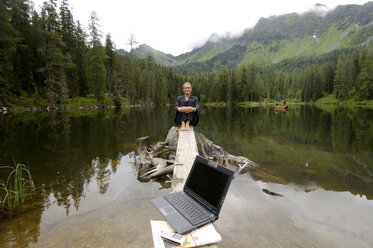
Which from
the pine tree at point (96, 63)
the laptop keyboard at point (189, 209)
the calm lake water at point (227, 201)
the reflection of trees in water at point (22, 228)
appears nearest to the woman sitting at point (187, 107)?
the calm lake water at point (227, 201)

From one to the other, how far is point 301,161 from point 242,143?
4651mm

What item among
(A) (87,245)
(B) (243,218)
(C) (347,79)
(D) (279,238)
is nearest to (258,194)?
(B) (243,218)

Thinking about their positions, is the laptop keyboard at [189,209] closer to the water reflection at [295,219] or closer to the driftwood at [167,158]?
the water reflection at [295,219]

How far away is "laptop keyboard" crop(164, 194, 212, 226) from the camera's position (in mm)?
2730

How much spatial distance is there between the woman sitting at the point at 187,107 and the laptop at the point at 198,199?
19.8ft

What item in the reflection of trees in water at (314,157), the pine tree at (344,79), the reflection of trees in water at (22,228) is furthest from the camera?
the pine tree at (344,79)

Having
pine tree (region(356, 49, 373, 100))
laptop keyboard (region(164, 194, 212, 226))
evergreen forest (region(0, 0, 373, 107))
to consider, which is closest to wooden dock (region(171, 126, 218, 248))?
laptop keyboard (region(164, 194, 212, 226))

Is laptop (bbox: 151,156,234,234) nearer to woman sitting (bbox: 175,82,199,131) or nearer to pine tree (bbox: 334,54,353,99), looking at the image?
woman sitting (bbox: 175,82,199,131)

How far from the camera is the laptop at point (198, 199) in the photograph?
268cm

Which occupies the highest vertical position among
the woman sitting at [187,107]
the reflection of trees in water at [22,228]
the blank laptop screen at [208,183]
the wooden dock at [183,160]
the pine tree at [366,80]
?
the pine tree at [366,80]

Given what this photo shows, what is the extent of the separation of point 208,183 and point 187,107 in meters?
6.29

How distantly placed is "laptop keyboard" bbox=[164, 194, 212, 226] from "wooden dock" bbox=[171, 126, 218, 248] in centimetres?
111

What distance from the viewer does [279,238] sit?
4.61 m

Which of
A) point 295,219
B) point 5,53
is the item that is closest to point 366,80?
point 295,219
